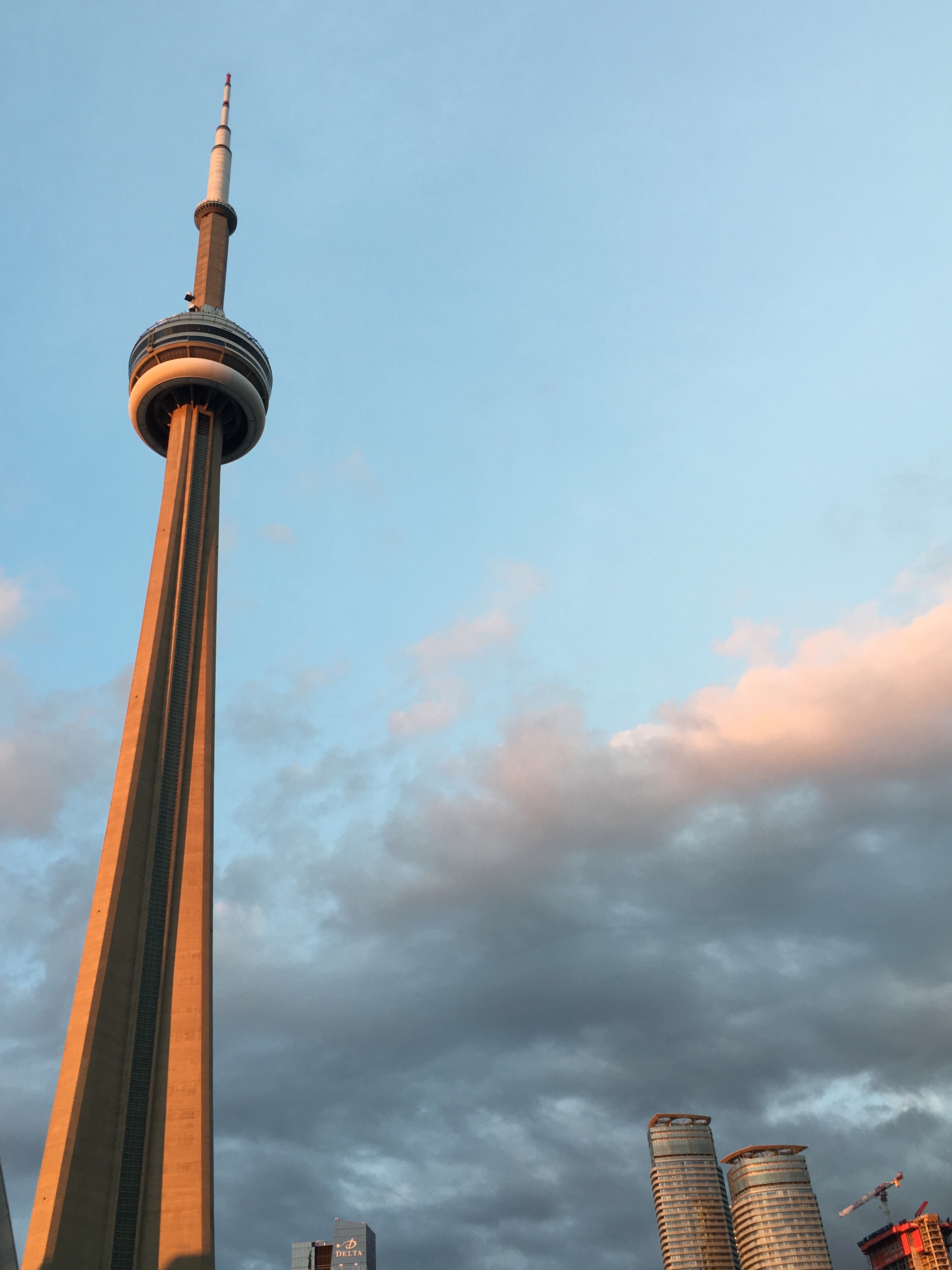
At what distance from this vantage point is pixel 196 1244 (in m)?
74.1

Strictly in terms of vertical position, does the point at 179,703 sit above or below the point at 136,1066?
above

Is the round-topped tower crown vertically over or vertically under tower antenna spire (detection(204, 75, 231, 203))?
under

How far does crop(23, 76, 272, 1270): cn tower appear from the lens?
73.8 meters

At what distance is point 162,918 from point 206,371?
2168 inches

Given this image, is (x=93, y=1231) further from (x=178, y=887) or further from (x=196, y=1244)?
(x=178, y=887)

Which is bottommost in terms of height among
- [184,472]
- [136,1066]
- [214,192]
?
[136,1066]

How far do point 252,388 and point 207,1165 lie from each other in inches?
2924

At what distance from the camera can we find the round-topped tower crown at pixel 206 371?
11225 cm

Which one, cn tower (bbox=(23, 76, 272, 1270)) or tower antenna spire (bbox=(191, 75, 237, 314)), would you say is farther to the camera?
tower antenna spire (bbox=(191, 75, 237, 314))

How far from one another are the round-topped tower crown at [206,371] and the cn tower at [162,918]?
19 cm

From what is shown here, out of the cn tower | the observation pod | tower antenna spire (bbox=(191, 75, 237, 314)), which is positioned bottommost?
the cn tower

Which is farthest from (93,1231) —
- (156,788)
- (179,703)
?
(179,703)

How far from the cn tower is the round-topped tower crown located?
194 millimetres

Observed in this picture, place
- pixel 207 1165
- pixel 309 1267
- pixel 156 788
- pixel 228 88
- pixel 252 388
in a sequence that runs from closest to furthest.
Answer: pixel 207 1165 → pixel 156 788 → pixel 309 1267 → pixel 252 388 → pixel 228 88
